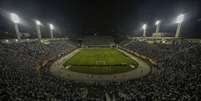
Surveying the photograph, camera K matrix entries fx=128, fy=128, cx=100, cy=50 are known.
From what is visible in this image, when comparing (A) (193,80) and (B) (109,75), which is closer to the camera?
(A) (193,80)

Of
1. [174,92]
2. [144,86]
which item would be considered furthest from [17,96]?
[174,92]

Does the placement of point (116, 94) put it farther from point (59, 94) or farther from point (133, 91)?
point (59, 94)

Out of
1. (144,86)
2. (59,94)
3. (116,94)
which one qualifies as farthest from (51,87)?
(144,86)

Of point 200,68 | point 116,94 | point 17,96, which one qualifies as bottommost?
point 116,94

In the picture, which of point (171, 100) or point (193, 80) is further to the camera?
point (193, 80)

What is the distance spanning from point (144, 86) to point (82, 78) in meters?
11.3

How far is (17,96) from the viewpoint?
13.2 meters

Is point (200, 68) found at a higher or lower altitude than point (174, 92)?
higher

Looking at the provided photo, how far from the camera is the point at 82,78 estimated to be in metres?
24.0

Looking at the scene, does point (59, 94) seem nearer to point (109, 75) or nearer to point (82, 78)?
point (82, 78)

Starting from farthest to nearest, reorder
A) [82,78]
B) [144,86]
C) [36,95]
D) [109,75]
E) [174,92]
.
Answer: [109,75] → [82,78] → [144,86] → [174,92] → [36,95]

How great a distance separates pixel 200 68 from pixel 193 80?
3758mm

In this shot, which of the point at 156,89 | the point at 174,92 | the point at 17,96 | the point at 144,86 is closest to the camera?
the point at 17,96

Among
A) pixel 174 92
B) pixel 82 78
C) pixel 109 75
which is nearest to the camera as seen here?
pixel 174 92
